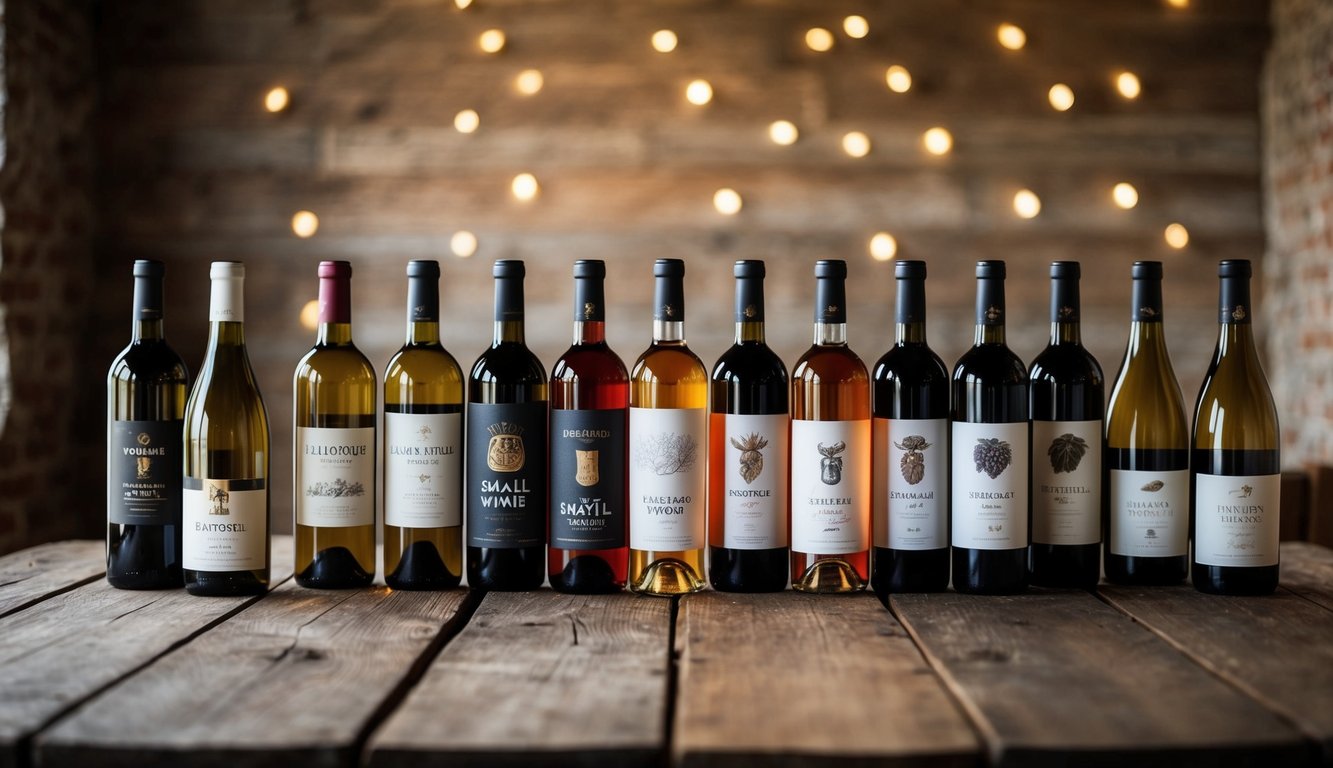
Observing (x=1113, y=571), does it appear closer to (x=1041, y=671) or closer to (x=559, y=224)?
(x=1041, y=671)

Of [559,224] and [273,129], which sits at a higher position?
[273,129]

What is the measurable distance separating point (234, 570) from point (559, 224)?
5.25 ft

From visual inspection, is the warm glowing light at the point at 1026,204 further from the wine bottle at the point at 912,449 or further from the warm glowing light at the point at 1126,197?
the wine bottle at the point at 912,449

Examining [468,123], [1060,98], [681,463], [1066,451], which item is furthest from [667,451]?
[1060,98]

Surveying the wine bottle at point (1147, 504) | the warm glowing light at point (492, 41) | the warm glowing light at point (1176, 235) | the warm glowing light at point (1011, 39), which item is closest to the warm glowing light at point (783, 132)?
the warm glowing light at point (1011, 39)

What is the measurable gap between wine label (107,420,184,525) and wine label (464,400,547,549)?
12.8 inches

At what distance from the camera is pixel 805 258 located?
2.68 m

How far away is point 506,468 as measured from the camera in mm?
1197

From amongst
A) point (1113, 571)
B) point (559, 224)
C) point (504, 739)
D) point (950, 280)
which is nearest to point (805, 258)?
point (950, 280)

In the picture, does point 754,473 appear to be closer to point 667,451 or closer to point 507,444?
point 667,451

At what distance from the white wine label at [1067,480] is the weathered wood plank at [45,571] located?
1.07m

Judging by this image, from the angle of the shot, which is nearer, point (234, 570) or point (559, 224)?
point (234, 570)

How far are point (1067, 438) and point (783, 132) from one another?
161 centimetres

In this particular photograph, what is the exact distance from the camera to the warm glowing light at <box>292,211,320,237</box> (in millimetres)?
2709
